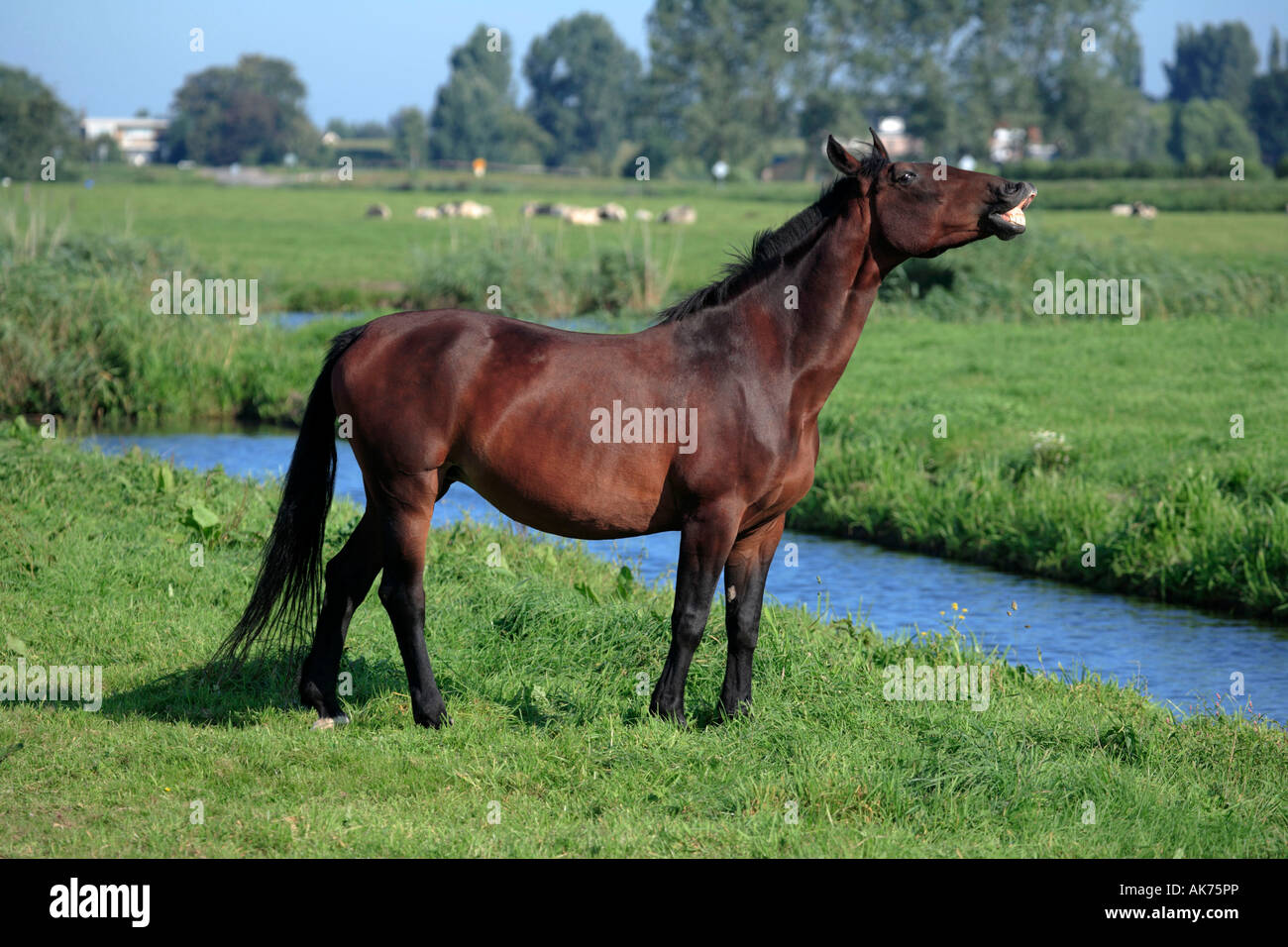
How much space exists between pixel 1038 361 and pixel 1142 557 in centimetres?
860

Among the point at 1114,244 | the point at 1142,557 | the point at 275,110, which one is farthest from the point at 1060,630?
the point at 275,110

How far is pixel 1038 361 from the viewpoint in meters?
19.0

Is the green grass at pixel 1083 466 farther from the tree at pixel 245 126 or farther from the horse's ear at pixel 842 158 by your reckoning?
the tree at pixel 245 126

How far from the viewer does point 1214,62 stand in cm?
15538

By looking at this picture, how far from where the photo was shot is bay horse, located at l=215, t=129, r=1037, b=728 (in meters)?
5.84

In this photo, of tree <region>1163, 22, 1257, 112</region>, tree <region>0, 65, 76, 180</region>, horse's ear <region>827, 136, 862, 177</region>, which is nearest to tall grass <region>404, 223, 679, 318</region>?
horse's ear <region>827, 136, 862, 177</region>

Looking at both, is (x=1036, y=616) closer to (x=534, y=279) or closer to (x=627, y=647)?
(x=627, y=647)

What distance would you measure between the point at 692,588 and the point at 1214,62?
170789mm

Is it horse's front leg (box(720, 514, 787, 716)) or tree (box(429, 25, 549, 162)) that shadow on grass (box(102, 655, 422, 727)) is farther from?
tree (box(429, 25, 549, 162))

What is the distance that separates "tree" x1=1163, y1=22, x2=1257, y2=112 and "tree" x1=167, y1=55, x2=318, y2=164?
331 ft

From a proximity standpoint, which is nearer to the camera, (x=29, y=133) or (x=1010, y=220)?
(x=1010, y=220)

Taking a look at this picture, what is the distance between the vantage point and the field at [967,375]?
447 inches

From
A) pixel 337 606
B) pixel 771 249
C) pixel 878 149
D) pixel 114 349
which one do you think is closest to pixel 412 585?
pixel 337 606
